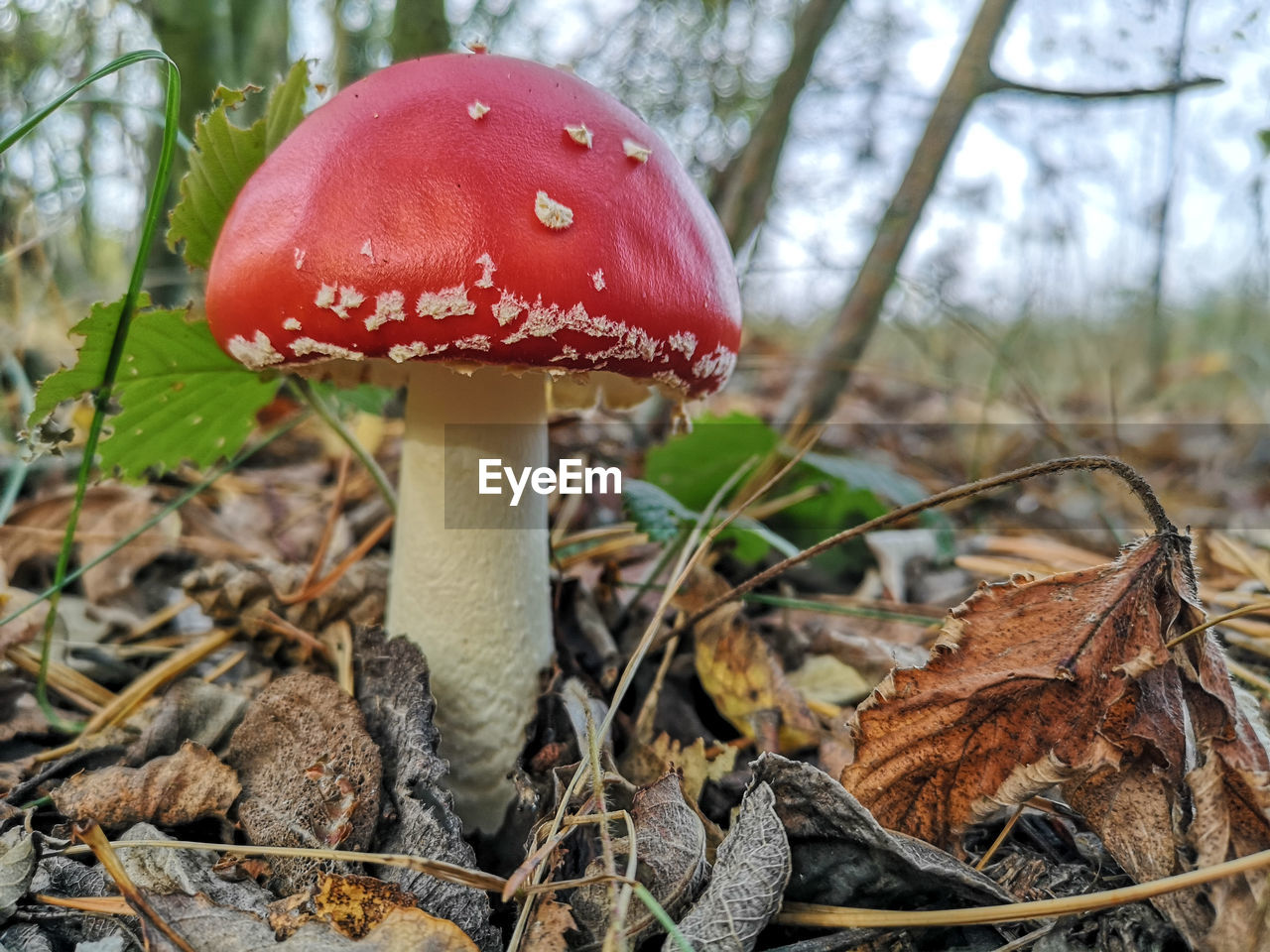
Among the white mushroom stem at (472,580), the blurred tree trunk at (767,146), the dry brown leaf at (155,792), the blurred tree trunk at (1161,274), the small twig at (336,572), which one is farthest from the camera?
the blurred tree trunk at (1161,274)

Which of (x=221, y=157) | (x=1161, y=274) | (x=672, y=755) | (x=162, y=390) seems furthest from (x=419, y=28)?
(x=1161, y=274)

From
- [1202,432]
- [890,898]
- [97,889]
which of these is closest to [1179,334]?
[1202,432]

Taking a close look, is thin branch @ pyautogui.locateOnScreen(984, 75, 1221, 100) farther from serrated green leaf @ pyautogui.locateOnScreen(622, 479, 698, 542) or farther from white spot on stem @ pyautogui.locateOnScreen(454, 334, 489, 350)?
white spot on stem @ pyautogui.locateOnScreen(454, 334, 489, 350)

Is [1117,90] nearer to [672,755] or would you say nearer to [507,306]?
[507,306]

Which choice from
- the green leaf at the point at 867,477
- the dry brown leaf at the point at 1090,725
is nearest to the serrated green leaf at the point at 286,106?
the green leaf at the point at 867,477

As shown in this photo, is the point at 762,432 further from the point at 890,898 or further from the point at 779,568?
the point at 890,898

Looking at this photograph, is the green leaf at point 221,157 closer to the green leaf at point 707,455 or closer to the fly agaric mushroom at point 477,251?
the fly agaric mushroom at point 477,251

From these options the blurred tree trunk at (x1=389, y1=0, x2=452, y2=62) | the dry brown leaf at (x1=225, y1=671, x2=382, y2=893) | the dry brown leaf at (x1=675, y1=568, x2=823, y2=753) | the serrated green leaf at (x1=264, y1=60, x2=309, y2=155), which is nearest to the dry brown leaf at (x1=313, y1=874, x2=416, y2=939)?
the dry brown leaf at (x1=225, y1=671, x2=382, y2=893)
